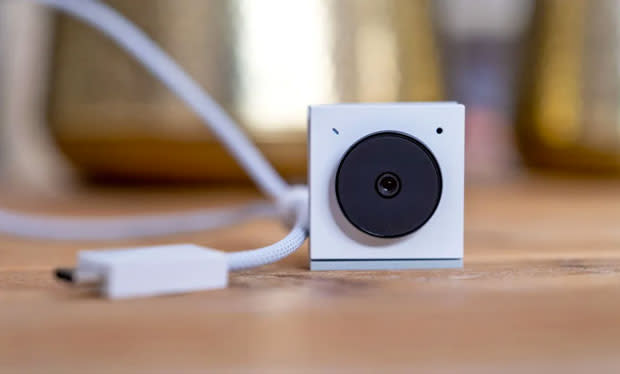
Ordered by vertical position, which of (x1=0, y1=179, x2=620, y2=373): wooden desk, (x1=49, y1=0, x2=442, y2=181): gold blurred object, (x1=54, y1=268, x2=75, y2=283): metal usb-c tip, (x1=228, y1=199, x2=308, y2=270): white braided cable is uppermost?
(x1=49, y1=0, x2=442, y2=181): gold blurred object

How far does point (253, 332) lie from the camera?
0.25m

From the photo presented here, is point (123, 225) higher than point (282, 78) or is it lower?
lower

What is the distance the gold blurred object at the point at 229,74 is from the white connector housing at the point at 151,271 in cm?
34

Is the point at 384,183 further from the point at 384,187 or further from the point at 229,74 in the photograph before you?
the point at 229,74

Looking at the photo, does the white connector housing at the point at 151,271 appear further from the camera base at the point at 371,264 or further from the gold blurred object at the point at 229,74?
the gold blurred object at the point at 229,74

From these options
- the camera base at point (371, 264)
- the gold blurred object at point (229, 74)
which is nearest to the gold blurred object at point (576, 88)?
the gold blurred object at point (229, 74)

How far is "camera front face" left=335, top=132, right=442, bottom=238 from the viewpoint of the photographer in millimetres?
336

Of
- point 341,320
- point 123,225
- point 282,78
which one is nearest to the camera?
point 341,320

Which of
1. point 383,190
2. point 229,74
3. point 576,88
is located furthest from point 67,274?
point 576,88

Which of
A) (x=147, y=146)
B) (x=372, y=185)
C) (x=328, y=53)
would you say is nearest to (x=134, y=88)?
(x=147, y=146)

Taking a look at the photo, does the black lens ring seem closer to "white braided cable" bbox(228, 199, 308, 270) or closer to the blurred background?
"white braided cable" bbox(228, 199, 308, 270)

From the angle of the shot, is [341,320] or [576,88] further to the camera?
[576,88]

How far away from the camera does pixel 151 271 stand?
0.98 ft

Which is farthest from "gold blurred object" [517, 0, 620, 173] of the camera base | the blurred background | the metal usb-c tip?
the metal usb-c tip
